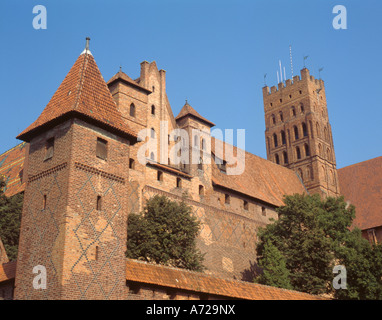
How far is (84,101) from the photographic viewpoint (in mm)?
21219

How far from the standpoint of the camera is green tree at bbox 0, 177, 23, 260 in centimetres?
2711

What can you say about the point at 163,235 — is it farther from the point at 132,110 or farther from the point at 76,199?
the point at 132,110

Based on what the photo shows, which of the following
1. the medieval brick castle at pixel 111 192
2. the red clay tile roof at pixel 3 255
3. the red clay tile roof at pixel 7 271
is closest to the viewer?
the medieval brick castle at pixel 111 192

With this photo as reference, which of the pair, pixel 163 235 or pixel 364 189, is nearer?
pixel 163 235

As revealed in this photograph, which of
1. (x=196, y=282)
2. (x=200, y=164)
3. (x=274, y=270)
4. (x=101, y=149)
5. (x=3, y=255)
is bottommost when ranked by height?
(x=196, y=282)

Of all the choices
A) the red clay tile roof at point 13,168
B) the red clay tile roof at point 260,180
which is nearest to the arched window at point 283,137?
the red clay tile roof at point 260,180

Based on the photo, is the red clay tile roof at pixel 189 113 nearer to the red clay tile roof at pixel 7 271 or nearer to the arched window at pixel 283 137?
the red clay tile roof at pixel 7 271

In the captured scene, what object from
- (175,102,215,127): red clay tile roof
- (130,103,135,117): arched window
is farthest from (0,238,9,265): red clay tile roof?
(175,102,215,127): red clay tile roof

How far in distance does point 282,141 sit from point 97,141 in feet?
120

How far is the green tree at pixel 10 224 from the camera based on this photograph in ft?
88.9

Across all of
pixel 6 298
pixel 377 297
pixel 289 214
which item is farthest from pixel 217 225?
pixel 6 298

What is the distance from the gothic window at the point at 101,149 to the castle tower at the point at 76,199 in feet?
0.14

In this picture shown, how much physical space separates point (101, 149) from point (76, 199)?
262 centimetres

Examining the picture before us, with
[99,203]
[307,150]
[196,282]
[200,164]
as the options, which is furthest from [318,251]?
[307,150]
